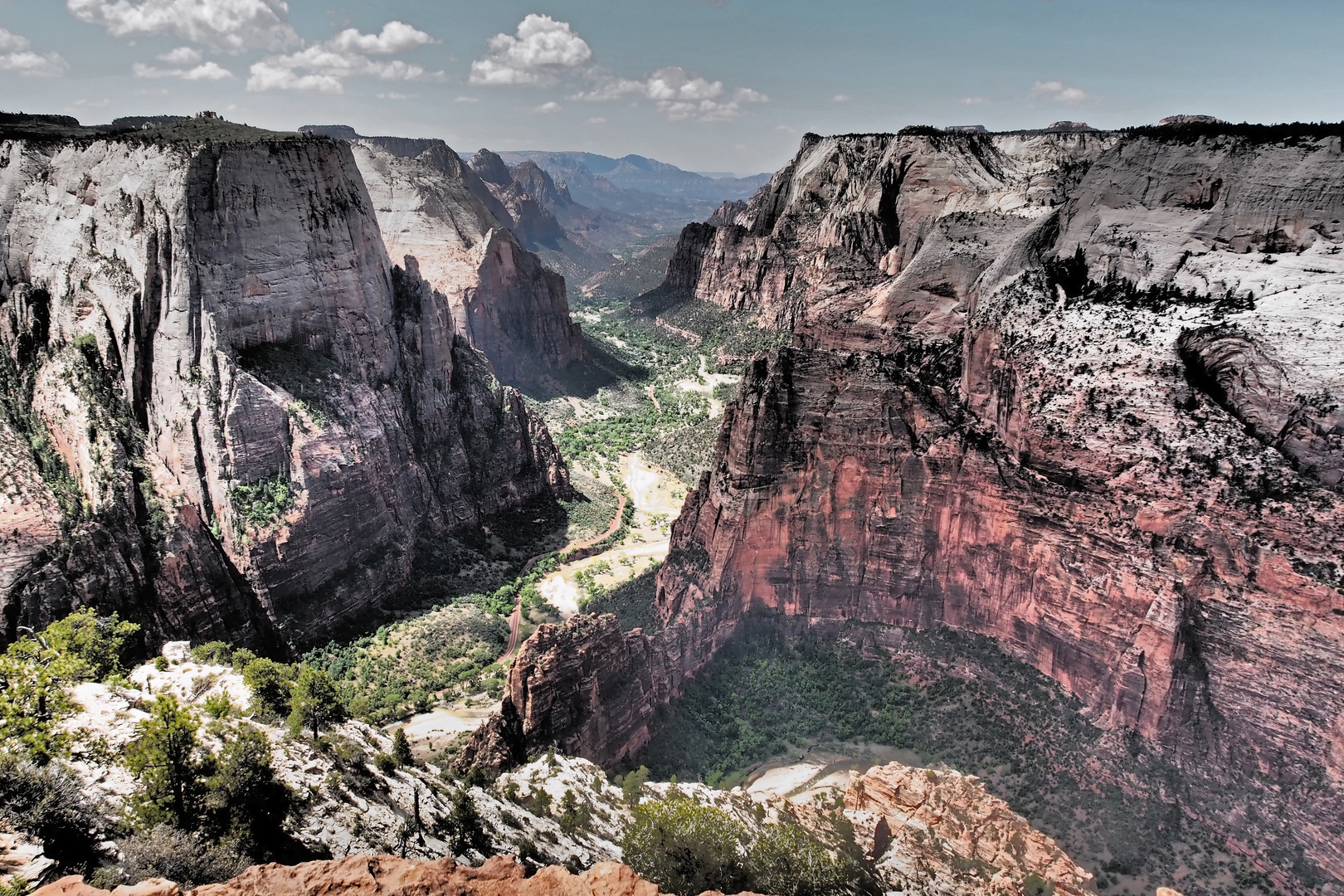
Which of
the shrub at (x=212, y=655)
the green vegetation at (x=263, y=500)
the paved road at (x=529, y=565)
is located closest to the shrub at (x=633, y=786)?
the paved road at (x=529, y=565)

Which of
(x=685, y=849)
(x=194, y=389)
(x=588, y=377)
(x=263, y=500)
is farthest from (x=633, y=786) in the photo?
(x=588, y=377)

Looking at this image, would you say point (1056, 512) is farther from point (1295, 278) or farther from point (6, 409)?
point (6, 409)

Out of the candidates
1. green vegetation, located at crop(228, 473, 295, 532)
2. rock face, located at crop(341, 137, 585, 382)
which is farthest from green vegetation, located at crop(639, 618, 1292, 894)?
rock face, located at crop(341, 137, 585, 382)

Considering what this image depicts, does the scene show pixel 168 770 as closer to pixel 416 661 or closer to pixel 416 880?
pixel 416 880

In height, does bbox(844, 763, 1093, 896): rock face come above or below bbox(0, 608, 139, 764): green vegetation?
below

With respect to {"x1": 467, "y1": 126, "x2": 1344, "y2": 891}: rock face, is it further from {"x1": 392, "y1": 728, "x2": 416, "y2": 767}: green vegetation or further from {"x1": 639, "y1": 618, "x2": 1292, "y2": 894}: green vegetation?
{"x1": 392, "y1": 728, "x2": 416, "y2": 767}: green vegetation

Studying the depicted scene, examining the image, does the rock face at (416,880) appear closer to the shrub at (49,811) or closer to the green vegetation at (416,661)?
the shrub at (49,811)
